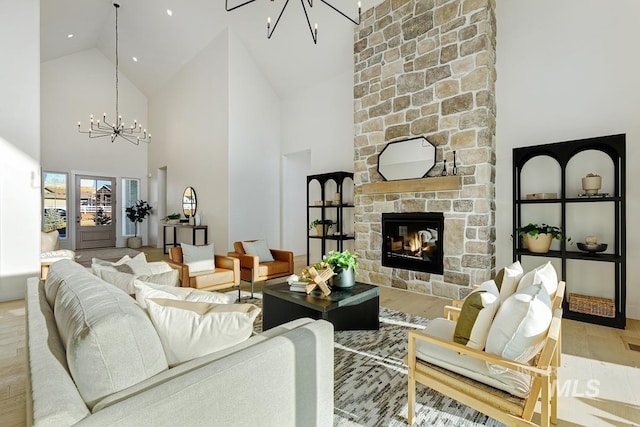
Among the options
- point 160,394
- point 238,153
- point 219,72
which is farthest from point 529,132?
point 219,72

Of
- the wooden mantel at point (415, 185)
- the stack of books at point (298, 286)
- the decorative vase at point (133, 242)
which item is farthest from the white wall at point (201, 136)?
the stack of books at point (298, 286)

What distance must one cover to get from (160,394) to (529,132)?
444 cm

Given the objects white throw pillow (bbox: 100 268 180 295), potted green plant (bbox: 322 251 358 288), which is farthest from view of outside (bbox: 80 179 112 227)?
potted green plant (bbox: 322 251 358 288)

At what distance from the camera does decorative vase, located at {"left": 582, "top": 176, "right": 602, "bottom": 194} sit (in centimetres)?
313

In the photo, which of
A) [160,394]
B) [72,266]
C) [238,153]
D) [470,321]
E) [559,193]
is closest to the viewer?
[160,394]

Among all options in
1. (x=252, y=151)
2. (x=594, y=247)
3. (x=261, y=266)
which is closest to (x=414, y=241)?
(x=594, y=247)

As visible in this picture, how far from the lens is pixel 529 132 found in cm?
377

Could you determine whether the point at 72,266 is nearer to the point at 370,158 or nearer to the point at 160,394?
the point at 160,394

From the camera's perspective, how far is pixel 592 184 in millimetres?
3145

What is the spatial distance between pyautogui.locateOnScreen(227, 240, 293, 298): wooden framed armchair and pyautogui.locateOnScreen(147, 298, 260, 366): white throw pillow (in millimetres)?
2769

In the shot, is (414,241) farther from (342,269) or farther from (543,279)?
(543,279)

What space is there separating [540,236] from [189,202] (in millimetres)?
6876

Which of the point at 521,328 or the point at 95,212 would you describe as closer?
the point at 521,328

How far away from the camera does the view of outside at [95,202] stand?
857cm
